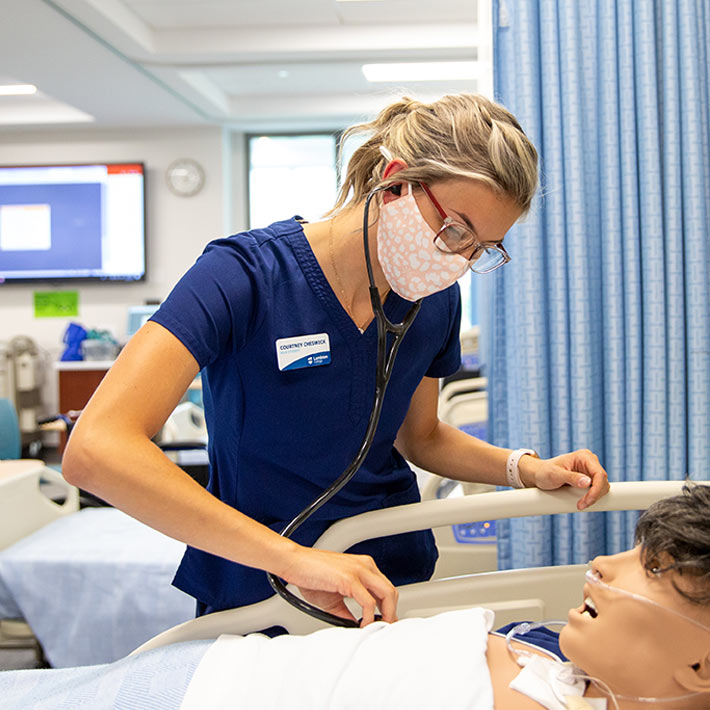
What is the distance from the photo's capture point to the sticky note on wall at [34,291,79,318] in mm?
6285

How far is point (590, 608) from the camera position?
99 centimetres

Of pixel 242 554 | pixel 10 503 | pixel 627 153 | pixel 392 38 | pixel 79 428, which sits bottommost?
pixel 10 503

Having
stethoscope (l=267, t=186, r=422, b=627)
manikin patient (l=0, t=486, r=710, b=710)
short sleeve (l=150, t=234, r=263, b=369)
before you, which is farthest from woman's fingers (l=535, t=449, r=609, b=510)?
short sleeve (l=150, t=234, r=263, b=369)

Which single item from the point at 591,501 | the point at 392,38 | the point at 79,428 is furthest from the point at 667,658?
the point at 392,38

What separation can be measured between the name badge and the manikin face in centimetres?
49

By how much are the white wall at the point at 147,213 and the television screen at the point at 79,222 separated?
0.36 ft

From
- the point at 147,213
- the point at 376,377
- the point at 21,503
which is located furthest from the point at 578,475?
the point at 147,213

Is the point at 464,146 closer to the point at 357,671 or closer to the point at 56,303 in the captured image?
the point at 357,671

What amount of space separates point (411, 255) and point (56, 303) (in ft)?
19.0

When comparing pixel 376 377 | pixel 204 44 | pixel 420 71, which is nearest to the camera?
pixel 376 377

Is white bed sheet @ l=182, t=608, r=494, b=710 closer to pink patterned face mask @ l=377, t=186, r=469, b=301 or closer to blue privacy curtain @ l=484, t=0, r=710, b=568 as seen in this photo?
pink patterned face mask @ l=377, t=186, r=469, b=301

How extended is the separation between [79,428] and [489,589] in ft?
2.47

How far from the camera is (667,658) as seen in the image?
3.01 feet

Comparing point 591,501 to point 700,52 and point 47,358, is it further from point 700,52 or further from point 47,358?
point 47,358
